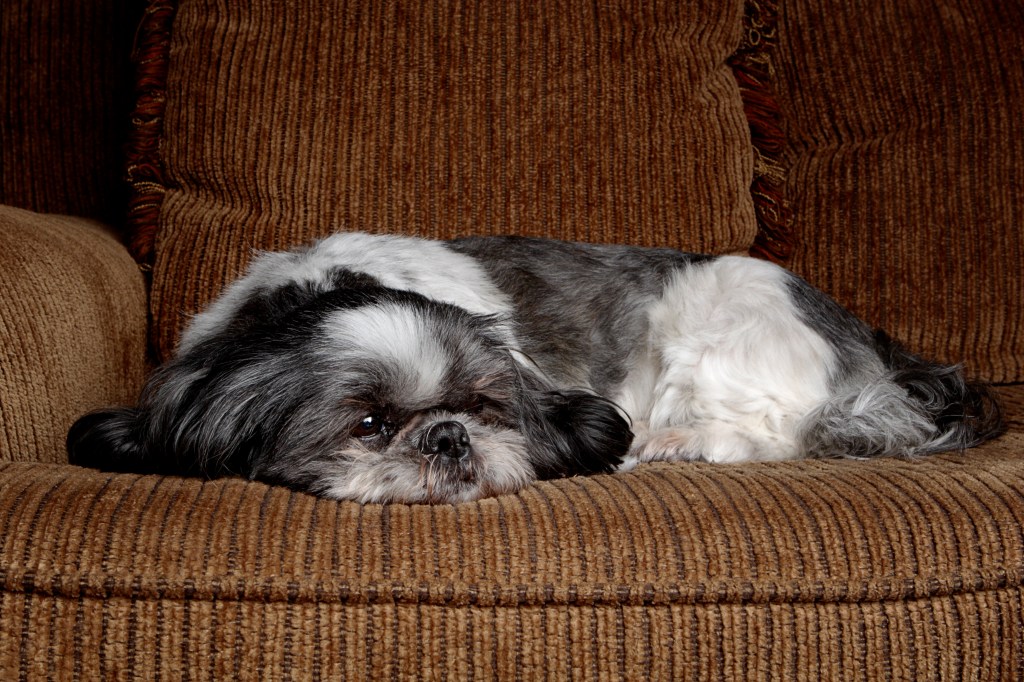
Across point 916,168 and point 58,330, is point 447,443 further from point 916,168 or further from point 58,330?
point 916,168

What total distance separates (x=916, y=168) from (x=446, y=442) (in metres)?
2.05

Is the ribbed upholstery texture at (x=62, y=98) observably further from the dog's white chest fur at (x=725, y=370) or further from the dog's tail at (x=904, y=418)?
the dog's tail at (x=904, y=418)

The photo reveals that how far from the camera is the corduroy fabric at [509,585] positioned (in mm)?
1340

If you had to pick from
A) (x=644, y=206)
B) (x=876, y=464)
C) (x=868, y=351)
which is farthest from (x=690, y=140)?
(x=876, y=464)

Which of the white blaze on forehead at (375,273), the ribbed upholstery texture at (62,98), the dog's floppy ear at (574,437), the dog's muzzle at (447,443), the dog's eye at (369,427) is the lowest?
the dog's floppy ear at (574,437)

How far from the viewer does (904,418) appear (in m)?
2.26

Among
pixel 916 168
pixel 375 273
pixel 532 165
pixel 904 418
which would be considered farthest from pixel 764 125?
pixel 375 273

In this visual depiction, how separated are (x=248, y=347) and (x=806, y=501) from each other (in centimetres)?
107

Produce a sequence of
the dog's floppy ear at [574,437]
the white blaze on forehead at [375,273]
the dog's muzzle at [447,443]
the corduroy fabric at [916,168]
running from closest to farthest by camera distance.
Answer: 1. the dog's muzzle at [447,443]
2. the dog's floppy ear at [574,437]
3. the white blaze on forehead at [375,273]
4. the corduroy fabric at [916,168]

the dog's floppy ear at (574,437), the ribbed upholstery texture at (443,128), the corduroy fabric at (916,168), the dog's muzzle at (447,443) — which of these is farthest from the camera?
the corduroy fabric at (916,168)

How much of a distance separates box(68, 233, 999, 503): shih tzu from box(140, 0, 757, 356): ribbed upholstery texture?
0.85 ft

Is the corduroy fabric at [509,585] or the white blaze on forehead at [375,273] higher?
the white blaze on forehead at [375,273]

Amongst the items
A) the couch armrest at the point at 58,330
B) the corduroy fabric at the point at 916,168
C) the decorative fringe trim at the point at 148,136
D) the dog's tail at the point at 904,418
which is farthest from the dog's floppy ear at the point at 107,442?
the corduroy fabric at the point at 916,168

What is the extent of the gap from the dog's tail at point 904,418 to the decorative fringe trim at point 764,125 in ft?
2.76
